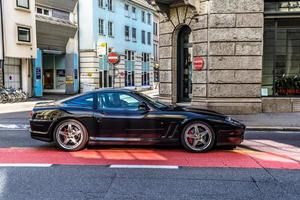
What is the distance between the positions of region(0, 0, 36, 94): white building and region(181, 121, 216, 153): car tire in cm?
2234

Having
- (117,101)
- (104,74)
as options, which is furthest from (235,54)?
(104,74)

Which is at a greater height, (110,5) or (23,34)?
(110,5)

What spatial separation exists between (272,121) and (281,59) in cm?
404

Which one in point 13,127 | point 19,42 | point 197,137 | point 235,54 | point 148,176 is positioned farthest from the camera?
point 19,42

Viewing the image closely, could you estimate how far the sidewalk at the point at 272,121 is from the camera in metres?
12.6

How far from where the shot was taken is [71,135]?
8648 mm

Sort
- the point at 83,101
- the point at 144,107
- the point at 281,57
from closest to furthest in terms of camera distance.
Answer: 1. the point at 144,107
2. the point at 83,101
3. the point at 281,57

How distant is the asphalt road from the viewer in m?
5.56

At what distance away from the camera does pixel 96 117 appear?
8586 millimetres

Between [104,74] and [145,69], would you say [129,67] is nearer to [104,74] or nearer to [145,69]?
[145,69]

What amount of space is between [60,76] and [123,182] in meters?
33.0

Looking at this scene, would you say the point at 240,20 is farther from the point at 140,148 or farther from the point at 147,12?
the point at 147,12

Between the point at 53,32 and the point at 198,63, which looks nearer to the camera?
the point at 198,63

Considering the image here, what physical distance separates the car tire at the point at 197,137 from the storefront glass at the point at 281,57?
8.86m
